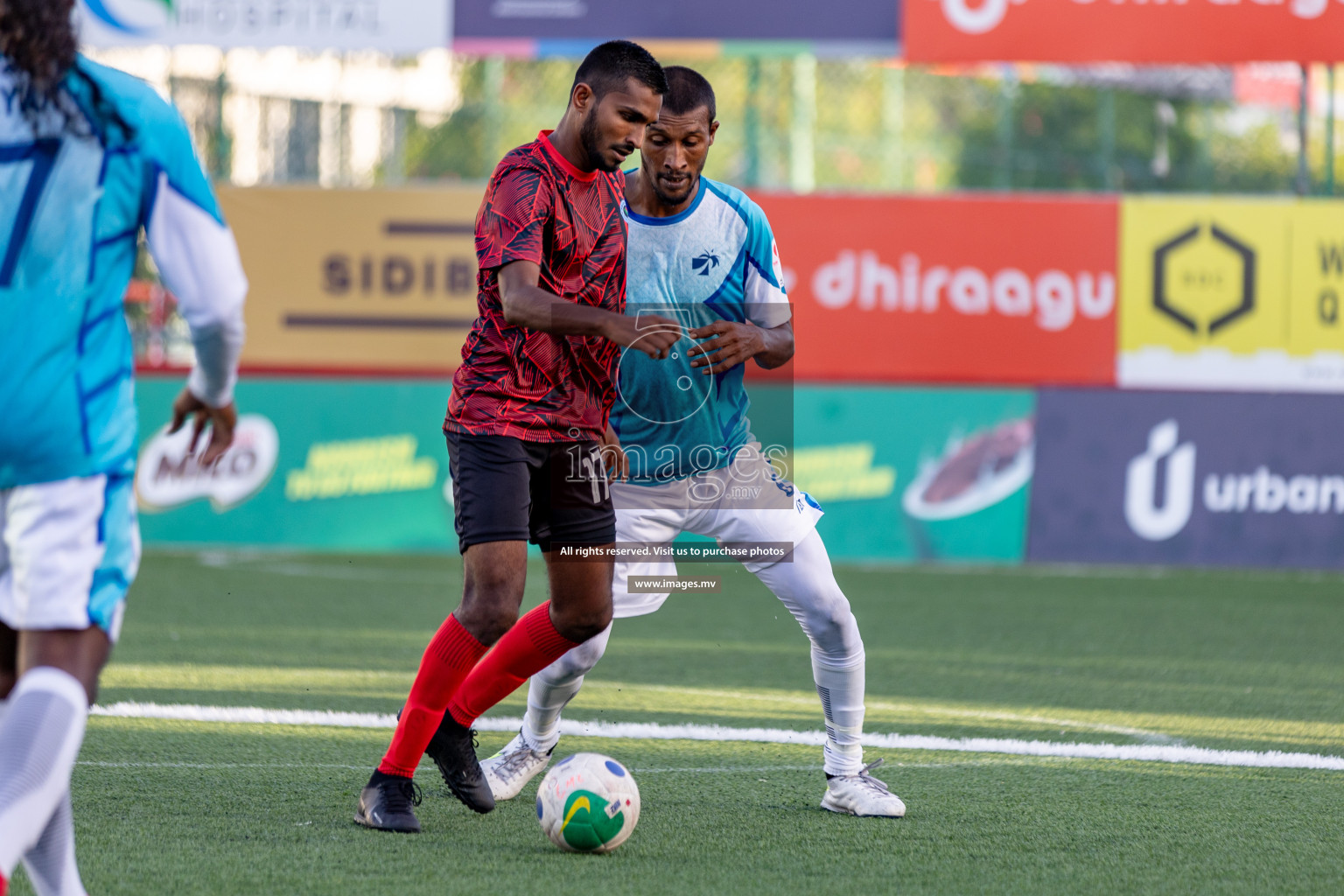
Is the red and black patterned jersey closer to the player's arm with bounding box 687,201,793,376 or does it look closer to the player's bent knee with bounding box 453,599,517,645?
the player's arm with bounding box 687,201,793,376

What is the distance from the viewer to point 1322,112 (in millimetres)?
24188

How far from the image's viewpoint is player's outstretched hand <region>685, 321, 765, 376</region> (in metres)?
4.43

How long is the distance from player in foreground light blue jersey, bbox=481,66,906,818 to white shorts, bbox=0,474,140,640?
2.00m

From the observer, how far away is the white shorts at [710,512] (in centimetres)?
476

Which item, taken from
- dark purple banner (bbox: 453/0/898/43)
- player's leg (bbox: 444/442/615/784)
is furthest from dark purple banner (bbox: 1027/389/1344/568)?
player's leg (bbox: 444/442/615/784)

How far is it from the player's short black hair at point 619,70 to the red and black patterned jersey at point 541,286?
0.71 ft

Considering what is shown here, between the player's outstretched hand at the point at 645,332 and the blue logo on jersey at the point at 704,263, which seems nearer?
the player's outstretched hand at the point at 645,332

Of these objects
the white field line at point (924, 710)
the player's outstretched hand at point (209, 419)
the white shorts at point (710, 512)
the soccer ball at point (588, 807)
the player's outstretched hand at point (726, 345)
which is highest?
the player's outstretched hand at point (726, 345)

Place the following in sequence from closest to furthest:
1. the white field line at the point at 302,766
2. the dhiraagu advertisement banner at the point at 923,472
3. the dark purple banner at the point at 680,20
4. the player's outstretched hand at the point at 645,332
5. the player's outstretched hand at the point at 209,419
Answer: the player's outstretched hand at the point at 209,419 → the player's outstretched hand at the point at 645,332 → the white field line at the point at 302,766 → the dhiraagu advertisement banner at the point at 923,472 → the dark purple banner at the point at 680,20

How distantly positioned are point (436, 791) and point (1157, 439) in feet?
26.5

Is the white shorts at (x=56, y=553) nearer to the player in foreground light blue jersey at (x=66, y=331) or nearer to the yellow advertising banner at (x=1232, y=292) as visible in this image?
the player in foreground light blue jersey at (x=66, y=331)

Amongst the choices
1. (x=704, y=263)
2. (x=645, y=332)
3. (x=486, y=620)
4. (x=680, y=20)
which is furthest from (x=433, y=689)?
(x=680, y=20)

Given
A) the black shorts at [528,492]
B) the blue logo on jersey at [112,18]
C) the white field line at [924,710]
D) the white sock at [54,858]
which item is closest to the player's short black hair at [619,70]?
the black shorts at [528,492]

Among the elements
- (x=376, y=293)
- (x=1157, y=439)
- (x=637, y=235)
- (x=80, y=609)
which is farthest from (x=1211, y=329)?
(x=80, y=609)
